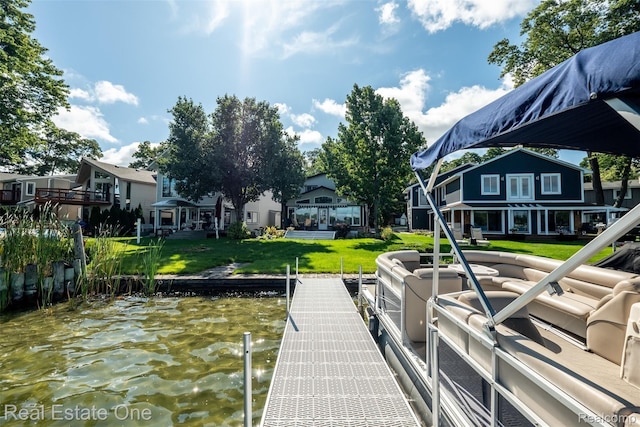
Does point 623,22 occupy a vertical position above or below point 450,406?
above

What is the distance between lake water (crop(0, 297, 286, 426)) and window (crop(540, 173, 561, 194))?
2284 cm

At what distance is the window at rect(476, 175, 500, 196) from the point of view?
22734 mm

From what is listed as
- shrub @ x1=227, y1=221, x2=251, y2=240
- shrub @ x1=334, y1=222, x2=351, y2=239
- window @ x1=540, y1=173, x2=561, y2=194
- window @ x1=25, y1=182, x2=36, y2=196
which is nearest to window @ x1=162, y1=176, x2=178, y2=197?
shrub @ x1=227, y1=221, x2=251, y2=240

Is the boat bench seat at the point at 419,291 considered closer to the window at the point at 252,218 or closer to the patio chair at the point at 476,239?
the patio chair at the point at 476,239

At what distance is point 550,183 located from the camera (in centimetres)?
2202

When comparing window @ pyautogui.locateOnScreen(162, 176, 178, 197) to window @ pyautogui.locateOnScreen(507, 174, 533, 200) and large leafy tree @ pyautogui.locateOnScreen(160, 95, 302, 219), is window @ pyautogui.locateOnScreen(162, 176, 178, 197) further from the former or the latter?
window @ pyautogui.locateOnScreen(507, 174, 533, 200)

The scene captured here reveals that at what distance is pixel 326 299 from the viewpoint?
6.64 metres

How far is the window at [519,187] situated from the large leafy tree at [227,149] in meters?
15.3

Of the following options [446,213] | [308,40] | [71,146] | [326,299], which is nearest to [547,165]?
[446,213]

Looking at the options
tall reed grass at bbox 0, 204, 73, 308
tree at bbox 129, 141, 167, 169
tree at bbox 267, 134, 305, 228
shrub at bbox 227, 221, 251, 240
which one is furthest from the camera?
tree at bbox 129, 141, 167, 169

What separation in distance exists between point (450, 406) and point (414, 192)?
30.3m

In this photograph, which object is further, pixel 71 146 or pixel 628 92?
pixel 71 146

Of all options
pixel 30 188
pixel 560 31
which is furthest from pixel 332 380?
pixel 30 188

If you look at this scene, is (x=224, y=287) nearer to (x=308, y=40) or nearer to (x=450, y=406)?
(x=450, y=406)
